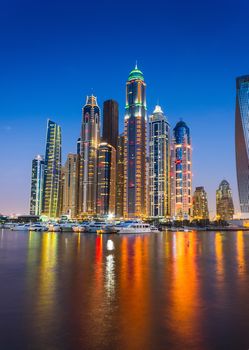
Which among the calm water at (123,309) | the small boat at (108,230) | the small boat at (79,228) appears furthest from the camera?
the small boat at (79,228)

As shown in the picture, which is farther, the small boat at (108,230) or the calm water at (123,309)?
the small boat at (108,230)

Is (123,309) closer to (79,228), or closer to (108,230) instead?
(108,230)

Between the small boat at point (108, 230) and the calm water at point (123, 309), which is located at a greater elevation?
the small boat at point (108, 230)

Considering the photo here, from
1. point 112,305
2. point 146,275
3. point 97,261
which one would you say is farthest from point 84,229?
point 112,305

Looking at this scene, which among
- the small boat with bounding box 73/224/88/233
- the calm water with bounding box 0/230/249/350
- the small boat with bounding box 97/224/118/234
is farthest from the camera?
the small boat with bounding box 73/224/88/233

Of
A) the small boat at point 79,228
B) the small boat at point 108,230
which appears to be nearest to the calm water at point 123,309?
the small boat at point 108,230

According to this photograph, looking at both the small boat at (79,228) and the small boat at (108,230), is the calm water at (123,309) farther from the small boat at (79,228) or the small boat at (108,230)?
the small boat at (79,228)

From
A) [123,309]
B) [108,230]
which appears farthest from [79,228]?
[123,309]

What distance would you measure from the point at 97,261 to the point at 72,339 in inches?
1327

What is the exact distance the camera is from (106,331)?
1950 centimetres

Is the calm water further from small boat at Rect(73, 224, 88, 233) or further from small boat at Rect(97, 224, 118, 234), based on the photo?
small boat at Rect(73, 224, 88, 233)

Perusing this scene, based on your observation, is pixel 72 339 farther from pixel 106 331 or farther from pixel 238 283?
pixel 238 283

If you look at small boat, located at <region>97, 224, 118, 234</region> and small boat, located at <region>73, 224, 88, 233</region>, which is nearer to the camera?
small boat, located at <region>97, 224, 118, 234</region>

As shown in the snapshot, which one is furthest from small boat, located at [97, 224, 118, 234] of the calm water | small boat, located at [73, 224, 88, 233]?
the calm water
